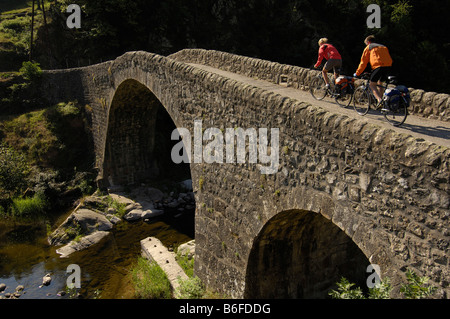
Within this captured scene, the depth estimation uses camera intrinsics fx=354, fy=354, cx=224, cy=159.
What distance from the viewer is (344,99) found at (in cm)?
824

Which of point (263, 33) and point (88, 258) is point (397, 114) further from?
point (263, 33)

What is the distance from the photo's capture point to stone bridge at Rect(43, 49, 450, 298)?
432 centimetres

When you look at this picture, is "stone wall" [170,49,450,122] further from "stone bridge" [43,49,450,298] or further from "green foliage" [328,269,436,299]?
"green foliage" [328,269,436,299]

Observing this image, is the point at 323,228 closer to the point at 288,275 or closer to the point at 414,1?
the point at 288,275

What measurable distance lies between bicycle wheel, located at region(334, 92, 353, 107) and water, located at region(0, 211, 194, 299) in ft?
27.0

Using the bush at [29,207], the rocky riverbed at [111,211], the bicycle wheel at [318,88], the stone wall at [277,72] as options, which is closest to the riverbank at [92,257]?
the rocky riverbed at [111,211]

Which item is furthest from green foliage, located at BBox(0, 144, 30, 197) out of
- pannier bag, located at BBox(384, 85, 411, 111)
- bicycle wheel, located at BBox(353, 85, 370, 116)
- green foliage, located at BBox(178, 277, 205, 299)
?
pannier bag, located at BBox(384, 85, 411, 111)

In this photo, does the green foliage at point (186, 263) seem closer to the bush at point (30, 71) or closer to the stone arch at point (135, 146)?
the stone arch at point (135, 146)

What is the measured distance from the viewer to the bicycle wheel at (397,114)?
589 centimetres

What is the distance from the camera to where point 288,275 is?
340 inches

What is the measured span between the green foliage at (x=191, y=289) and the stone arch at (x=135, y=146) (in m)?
10.8

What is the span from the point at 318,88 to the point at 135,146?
13.6 metres

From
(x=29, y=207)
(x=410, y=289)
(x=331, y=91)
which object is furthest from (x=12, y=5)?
(x=410, y=289)

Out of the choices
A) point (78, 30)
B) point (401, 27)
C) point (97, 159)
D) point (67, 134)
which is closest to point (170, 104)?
point (97, 159)
